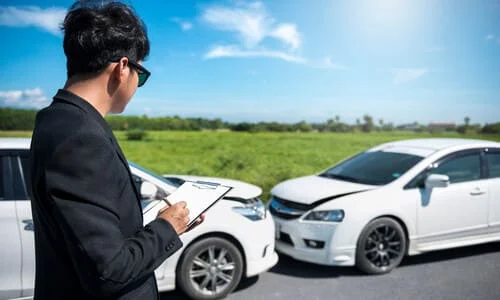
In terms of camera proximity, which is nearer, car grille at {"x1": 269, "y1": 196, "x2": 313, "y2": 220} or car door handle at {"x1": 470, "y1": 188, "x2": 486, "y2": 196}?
car grille at {"x1": 269, "y1": 196, "x2": 313, "y2": 220}

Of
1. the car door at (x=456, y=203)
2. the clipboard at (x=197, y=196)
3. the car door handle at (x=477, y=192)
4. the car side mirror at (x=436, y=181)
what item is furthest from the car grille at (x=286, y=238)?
the clipboard at (x=197, y=196)

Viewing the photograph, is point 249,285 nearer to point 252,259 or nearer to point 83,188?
point 252,259

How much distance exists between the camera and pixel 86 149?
1.09 meters

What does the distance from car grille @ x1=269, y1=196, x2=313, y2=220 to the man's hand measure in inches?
141

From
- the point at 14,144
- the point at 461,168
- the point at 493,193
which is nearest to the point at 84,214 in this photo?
the point at 14,144

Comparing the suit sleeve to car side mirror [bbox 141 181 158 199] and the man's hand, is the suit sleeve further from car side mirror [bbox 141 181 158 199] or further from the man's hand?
car side mirror [bbox 141 181 158 199]

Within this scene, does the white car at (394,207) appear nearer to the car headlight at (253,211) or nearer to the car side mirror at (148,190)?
the car headlight at (253,211)

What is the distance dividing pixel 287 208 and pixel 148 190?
1.96 meters

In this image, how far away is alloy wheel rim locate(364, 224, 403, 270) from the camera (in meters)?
4.70

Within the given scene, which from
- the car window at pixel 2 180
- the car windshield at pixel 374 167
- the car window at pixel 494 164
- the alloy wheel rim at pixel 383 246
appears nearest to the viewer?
the car window at pixel 2 180

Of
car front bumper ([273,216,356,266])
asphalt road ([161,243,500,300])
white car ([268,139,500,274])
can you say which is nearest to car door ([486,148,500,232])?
white car ([268,139,500,274])

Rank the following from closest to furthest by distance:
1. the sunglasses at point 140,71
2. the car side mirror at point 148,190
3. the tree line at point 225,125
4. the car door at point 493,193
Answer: the sunglasses at point 140,71
the car side mirror at point 148,190
the car door at point 493,193
the tree line at point 225,125

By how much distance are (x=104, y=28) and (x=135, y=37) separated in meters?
0.10

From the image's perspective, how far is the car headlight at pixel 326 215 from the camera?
4625mm
